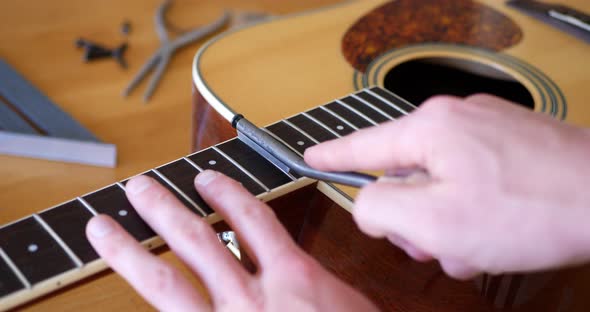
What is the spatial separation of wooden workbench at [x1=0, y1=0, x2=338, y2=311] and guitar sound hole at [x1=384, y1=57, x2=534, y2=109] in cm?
28

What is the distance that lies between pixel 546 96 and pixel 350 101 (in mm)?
242

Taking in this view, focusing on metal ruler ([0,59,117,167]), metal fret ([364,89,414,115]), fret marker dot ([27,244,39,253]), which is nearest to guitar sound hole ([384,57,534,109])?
metal fret ([364,89,414,115])

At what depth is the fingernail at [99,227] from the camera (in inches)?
16.2

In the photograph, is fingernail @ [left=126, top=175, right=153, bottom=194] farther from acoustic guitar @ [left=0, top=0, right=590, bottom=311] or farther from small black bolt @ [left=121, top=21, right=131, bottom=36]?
small black bolt @ [left=121, top=21, right=131, bottom=36]

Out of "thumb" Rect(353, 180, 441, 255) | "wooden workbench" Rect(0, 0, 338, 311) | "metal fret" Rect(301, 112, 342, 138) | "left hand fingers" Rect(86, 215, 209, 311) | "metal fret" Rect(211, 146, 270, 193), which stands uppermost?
"thumb" Rect(353, 180, 441, 255)

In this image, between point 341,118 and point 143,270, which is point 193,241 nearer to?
point 143,270

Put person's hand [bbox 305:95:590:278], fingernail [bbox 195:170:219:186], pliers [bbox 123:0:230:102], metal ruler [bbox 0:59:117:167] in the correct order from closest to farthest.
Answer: person's hand [bbox 305:95:590:278] → fingernail [bbox 195:170:219:186] → metal ruler [bbox 0:59:117:167] → pliers [bbox 123:0:230:102]

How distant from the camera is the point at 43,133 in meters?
0.73

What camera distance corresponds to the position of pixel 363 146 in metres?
0.41

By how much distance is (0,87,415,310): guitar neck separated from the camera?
0.41 m

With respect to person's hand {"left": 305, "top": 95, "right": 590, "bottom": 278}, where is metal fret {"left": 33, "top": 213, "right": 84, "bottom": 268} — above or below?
below

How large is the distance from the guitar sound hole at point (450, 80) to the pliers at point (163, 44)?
Result: 32 cm

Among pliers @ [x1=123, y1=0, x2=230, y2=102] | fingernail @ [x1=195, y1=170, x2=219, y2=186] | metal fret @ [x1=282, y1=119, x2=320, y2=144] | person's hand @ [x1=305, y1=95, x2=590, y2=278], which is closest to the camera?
person's hand @ [x1=305, y1=95, x2=590, y2=278]

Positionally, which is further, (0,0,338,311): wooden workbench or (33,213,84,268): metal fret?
(0,0,338,311): wooden workbench
